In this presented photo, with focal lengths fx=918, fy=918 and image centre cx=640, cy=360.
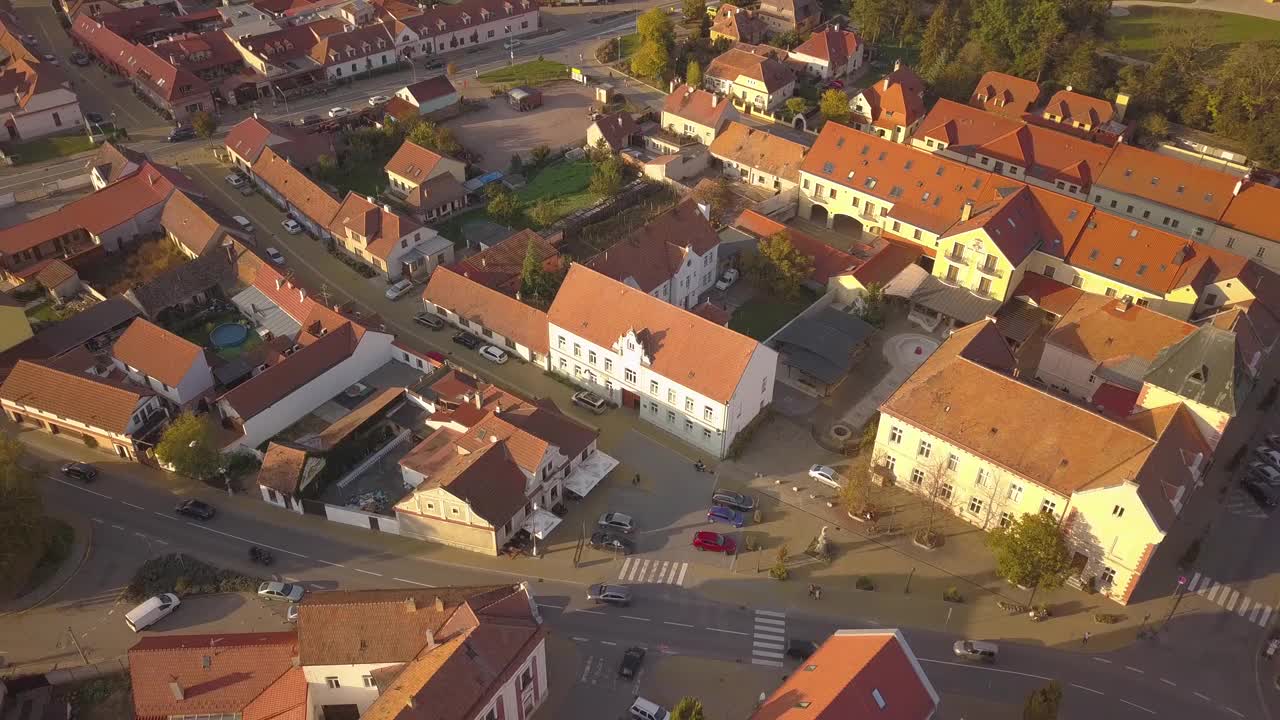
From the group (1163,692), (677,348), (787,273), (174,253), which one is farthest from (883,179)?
(174,253)

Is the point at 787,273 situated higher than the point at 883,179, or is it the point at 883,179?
the point at 883,179

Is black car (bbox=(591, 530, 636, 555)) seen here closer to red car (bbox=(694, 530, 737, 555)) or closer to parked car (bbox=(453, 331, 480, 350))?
red car (bbox=(694, 530, 737, 555))

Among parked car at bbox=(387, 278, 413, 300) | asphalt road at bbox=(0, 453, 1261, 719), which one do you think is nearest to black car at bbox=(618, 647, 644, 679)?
asphalt road at bbox=(0, 453, 1261, 719)

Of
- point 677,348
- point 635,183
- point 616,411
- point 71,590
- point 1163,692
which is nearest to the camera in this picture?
point 1163,692

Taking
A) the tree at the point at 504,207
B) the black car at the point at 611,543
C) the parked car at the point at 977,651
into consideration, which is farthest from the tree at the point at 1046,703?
the tree at the point at 504,207

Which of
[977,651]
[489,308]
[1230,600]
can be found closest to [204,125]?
[489,308]

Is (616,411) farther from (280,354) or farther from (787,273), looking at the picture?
(280,354)
